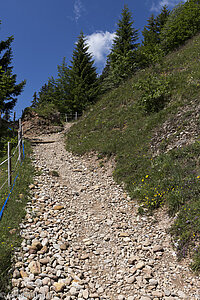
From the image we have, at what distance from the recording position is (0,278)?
4109 millimetres

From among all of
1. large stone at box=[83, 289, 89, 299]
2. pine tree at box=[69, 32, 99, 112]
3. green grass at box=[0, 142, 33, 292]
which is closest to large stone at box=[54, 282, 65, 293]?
large stone at box=[83, 289, 89, 299]

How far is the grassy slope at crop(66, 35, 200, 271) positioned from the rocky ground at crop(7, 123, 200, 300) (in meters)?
0.65

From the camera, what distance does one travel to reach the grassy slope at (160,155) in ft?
18.6

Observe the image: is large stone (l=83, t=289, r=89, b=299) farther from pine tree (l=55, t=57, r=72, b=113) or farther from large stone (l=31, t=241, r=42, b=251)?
pine tree (l=55, t=57, r=72, b=113)

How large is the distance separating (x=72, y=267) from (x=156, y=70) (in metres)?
21.0

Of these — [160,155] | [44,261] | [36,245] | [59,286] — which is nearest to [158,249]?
[59,286]

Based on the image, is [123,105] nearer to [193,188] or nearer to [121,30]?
[193,188]

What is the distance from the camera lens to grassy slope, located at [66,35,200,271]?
5.66 meters

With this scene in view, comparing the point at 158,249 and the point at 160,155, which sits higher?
the point at 160,155

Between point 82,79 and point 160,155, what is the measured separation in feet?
89.4

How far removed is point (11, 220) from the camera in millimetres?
6094

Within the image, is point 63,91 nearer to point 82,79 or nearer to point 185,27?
point 82,79

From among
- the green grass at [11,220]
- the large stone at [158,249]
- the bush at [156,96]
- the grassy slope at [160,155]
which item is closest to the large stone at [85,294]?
the green grass at [11,220]

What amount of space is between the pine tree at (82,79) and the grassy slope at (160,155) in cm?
1304
